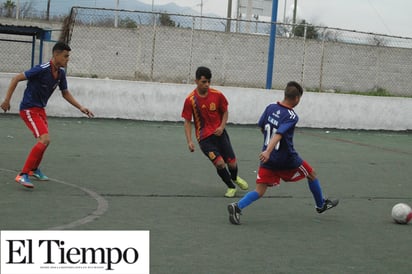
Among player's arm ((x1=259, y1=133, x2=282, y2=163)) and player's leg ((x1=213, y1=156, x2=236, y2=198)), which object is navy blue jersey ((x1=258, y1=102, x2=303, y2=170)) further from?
player's leg ((x1=213, y1=156, x2=236, y2=198))

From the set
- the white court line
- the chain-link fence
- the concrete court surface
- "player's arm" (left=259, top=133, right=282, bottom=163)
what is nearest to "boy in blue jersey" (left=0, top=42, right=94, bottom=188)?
the concrete court surface

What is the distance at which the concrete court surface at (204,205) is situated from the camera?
6.25m

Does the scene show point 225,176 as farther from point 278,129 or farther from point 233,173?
point 278,129

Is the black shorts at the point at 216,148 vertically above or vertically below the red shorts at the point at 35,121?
below

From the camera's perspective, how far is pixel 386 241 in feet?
23.4

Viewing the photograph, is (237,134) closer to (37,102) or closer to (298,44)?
(37,102)

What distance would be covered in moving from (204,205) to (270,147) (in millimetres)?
1538

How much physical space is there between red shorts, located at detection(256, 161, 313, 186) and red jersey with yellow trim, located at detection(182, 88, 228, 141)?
1849 millimetres

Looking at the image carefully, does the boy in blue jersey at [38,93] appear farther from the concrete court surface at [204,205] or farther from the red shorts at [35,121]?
the concrete court surface at [204,205]

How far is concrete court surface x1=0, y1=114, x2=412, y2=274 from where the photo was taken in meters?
6.25

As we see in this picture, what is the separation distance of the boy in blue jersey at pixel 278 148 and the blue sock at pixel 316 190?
0.62 ft

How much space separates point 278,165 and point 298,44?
86.3 feet

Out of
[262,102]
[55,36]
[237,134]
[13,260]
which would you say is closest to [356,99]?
[262,102]

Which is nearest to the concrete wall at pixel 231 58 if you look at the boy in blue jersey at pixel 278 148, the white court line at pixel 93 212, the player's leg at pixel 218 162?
the player's leg at pixel 218 162
